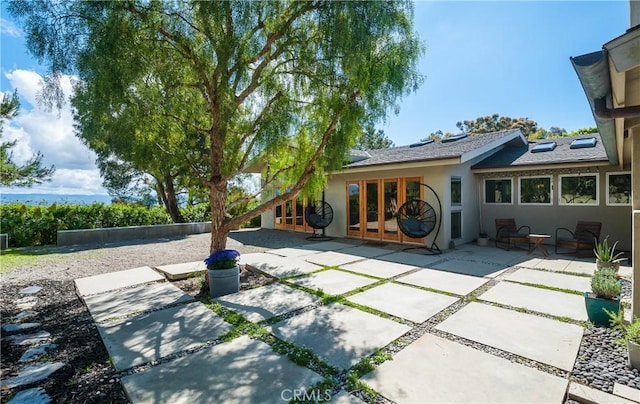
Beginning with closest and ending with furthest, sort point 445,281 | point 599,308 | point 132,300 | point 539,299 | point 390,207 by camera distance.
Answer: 1. point 599,308
2. point 539,299
3. point 132,300
4. point 445,281
5. point 390,207

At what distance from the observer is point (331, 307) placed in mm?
4215

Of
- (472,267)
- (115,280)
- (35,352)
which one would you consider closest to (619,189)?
(472,267)

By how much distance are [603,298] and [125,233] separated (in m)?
13.4

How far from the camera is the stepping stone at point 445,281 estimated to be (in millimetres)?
5022

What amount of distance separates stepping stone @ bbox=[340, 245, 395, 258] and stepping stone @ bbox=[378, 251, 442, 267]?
12.4 inches

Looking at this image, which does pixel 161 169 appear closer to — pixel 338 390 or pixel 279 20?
pixel 279 20

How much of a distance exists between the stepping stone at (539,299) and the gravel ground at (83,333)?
55 cm

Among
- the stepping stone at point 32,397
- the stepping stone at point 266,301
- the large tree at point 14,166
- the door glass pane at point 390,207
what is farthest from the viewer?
the large tree at point 14,166

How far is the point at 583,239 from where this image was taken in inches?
303

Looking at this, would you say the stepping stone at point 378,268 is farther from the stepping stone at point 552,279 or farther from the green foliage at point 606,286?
the green foliage at point 606,286

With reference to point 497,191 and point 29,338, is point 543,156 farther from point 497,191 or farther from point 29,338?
point 29,338

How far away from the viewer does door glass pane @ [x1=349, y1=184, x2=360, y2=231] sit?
11023 millimetres

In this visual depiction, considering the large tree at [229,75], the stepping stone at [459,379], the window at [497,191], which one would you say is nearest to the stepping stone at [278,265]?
the large tree at [229,75]

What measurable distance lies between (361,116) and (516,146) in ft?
32.1
